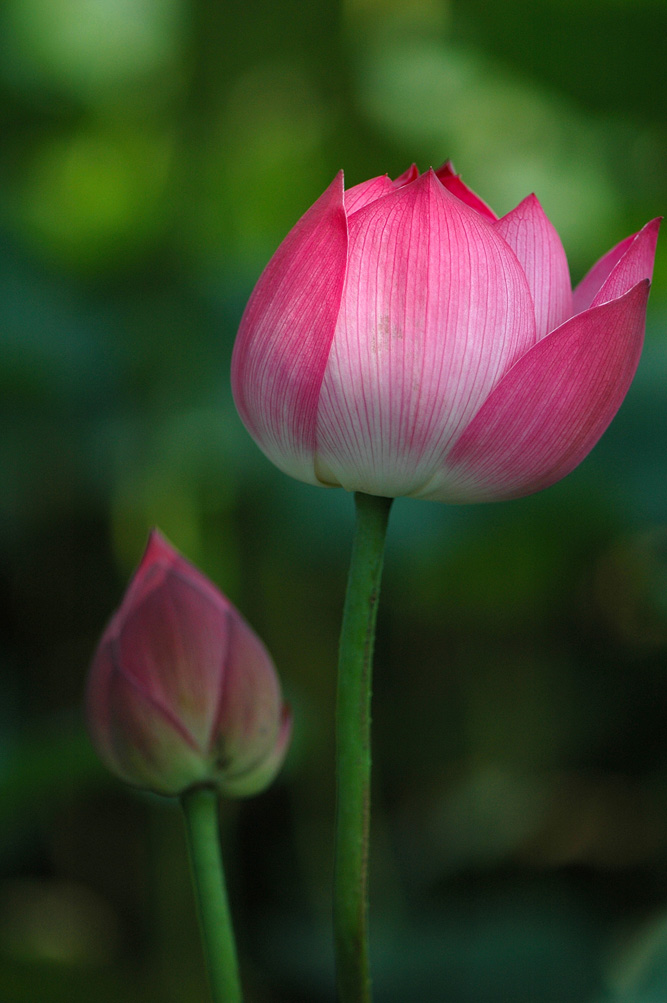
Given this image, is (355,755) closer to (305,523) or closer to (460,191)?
(460,191)

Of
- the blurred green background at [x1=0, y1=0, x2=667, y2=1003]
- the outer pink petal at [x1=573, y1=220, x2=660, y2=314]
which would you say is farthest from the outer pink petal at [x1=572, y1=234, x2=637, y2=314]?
the blurred green background at [x1=0, y1=0, x2=667, y2=1003]

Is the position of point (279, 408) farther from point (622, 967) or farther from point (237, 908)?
point (237, 908)

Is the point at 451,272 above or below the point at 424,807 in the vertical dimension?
above

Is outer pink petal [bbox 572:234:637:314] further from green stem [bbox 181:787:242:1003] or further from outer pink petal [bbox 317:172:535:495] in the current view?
green stem [bbox 181:787:242:1003]

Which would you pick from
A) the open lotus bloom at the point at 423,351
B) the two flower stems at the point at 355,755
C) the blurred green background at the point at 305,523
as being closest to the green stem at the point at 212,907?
the two flower stems at the point at 355,755

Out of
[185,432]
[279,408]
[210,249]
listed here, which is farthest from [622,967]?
[210,249]

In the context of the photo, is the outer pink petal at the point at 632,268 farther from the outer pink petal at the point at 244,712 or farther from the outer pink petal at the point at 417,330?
the outer pink petal at the point at 244,712

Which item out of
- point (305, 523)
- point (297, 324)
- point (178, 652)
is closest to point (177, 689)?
point (178, 652)
